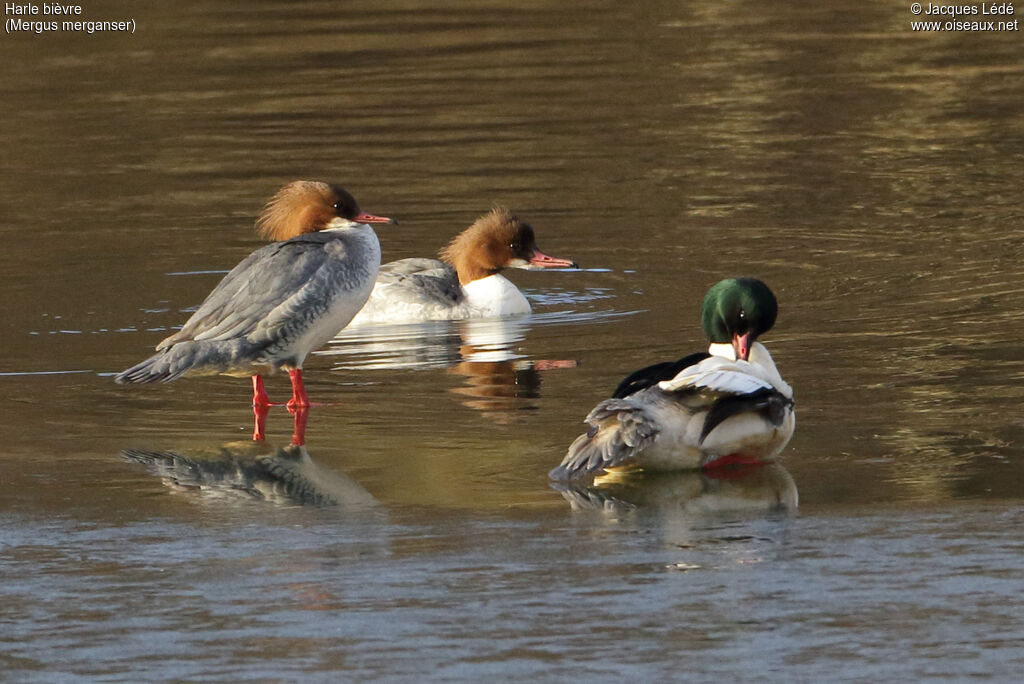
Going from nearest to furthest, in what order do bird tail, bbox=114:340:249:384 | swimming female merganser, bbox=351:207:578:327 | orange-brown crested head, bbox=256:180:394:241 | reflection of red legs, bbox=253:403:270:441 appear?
reflection of red legs, bbox=253:403:270:441 → bird tail, bbox=114:340:249:384 → orange-brown crested head, bbox=256:180:394:241 → swimming female merganser, bbox=351:207:578:327

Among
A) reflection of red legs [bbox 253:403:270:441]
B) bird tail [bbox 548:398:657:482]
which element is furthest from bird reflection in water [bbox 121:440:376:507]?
bird tail [bbox 548:398:657:482]

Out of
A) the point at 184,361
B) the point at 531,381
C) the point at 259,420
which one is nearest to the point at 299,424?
the point at 259,420

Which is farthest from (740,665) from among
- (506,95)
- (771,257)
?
(506,95)

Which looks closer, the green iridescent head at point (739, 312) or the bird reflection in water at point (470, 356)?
the green iridescent head at point (739, 312)

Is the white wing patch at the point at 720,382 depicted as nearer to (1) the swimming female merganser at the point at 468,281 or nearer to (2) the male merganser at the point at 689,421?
(2) the male merganser at the point at 689,421

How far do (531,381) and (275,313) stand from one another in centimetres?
135

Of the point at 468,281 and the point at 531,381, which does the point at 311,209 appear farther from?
the point at 468,281

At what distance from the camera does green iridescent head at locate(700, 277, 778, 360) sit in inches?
274

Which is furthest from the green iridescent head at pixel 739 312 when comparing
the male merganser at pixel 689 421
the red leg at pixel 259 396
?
the red leg at pixel 259 396

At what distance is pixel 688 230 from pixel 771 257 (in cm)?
121

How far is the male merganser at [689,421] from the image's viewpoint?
6324 mm

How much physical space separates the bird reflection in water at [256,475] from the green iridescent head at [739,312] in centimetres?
156

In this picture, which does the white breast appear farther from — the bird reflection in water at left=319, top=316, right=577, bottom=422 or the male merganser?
the male merganser

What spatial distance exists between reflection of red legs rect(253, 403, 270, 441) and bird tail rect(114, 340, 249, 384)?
0.26 metres
